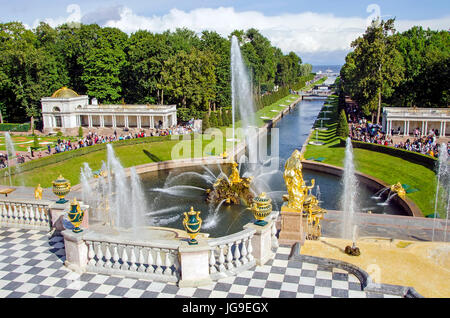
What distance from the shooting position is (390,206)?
3238 centimetres

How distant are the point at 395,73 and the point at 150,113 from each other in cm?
3897

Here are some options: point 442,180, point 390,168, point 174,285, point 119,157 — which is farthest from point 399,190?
point 119,157

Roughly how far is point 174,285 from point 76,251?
364 cm

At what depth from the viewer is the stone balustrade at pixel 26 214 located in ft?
59.4

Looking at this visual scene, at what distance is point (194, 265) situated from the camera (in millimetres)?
12844

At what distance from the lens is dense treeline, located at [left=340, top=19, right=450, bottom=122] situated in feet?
202

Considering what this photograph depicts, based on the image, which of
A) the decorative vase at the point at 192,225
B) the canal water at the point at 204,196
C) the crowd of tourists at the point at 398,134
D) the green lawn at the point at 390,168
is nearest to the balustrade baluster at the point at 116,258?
the decorative vase at the point at 192,225

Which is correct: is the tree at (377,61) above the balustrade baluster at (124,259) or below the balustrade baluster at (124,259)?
above

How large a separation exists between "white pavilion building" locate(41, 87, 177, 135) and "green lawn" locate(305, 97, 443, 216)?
2816 cm

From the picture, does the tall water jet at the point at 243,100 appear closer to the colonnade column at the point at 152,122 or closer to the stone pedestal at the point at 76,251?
the colonnade column at the point at 152,122

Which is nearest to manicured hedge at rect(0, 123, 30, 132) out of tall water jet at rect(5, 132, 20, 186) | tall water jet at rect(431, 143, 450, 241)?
tall water jet at rect(5, 132, 20, 186)

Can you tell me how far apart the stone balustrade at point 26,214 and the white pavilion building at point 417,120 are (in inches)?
2128

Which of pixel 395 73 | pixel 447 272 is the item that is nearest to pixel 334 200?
pixel 447 272

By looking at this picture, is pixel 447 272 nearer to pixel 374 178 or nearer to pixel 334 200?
pixel 334 200
